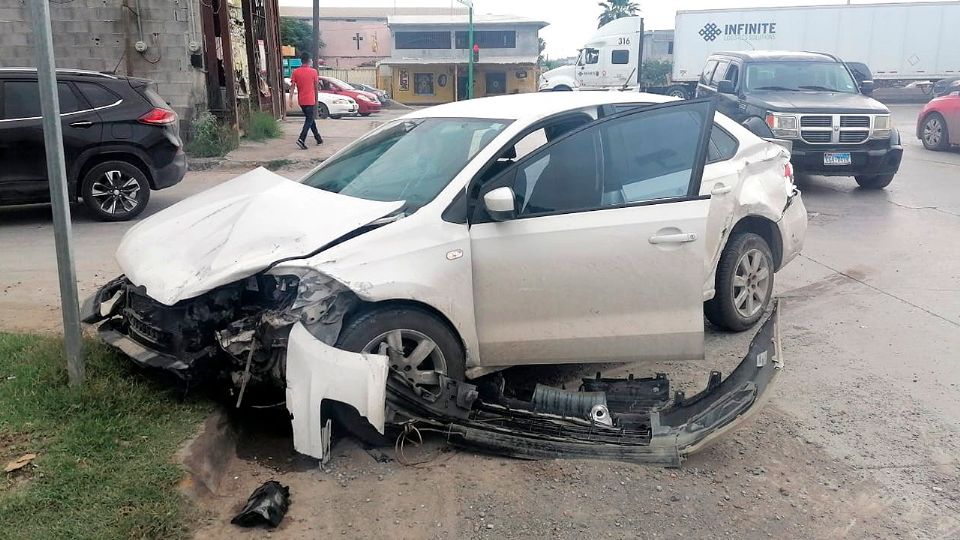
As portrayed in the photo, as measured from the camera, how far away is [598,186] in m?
4.55

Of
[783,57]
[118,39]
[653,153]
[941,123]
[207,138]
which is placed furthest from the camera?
[941,123]

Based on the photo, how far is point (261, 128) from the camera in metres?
18.7

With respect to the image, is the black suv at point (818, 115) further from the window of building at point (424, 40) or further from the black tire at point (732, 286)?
the window of building at point (424, 40)

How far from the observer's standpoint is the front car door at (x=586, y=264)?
4.25 meters

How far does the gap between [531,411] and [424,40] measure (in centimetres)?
5063

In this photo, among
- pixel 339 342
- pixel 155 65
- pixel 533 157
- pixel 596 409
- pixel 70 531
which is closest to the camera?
pixel 70 531

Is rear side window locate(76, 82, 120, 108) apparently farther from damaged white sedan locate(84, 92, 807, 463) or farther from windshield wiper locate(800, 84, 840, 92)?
windshield wiper locate(800, 84, 840, 92)

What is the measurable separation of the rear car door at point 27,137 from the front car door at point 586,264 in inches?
282

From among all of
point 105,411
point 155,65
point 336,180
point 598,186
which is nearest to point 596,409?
point 598,186

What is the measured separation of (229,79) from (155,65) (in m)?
2.06

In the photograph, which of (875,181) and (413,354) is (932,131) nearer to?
(875,181)

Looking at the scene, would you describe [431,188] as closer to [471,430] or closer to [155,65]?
[471,430]

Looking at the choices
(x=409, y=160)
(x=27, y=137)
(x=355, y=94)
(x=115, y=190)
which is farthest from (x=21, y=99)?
(x=355, y=94)

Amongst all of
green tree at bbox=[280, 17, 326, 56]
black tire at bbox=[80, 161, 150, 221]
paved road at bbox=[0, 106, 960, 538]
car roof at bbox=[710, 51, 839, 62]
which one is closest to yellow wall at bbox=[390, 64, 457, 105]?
green tree at bbox=[280, 17, 326, 56]
